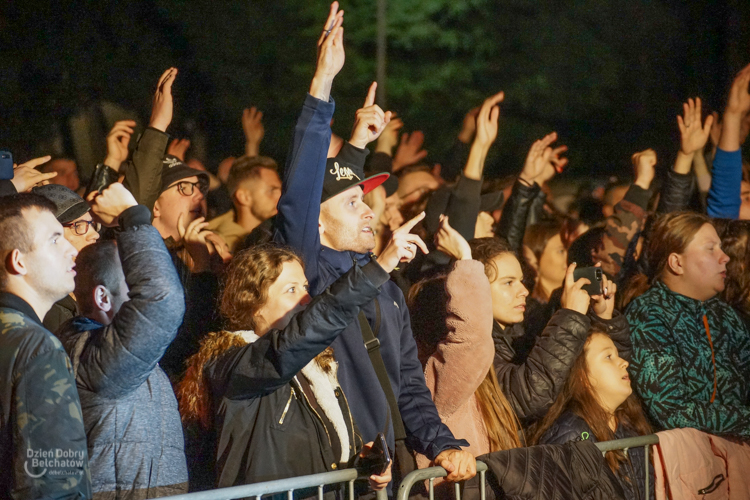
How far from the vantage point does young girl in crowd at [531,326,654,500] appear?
3.56 metres

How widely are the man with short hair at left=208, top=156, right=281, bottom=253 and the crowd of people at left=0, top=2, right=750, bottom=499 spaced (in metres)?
0.02

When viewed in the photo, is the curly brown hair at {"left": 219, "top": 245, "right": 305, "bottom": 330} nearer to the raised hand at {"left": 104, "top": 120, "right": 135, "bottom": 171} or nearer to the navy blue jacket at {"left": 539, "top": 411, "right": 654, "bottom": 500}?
the navy blue jacket at {"left": 539, "top": 411, "right": 654, "bottom": 500}

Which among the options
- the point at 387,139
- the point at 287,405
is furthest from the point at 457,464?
the point at 387,139

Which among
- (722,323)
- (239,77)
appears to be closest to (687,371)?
(722,323)

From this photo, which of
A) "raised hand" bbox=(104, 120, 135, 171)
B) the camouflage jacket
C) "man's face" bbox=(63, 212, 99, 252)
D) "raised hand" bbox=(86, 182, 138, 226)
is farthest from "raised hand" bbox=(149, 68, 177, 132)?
the camouflage jacket

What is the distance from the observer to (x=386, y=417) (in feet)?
10.2

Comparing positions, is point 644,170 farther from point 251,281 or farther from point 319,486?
point 319,486

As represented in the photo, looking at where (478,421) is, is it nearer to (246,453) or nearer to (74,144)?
(246,453)

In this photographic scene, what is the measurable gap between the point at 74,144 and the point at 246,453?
387 cm

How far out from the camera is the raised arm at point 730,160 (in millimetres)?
5410

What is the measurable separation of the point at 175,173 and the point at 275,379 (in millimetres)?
2002

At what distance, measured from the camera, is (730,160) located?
5.40 metres

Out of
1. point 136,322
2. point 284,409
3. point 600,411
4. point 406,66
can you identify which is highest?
point 406,66

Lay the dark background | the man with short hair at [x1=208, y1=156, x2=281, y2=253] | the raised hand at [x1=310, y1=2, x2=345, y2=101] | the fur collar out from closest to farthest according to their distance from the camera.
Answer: the fur collar, the raised hand at [x1=310, y1=2, x2=345, y2=101], the man with short hair at [x1=208, y1=156, x2=281, y2=253], the dark background
